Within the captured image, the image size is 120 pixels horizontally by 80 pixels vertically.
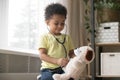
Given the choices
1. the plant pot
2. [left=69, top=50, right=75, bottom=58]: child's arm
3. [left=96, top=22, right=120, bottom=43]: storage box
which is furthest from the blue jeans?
the plant pot

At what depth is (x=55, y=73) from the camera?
158cm

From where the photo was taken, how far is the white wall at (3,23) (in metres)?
2.26

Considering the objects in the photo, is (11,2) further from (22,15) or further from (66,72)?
(66,72)

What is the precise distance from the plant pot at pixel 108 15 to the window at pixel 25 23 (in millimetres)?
485

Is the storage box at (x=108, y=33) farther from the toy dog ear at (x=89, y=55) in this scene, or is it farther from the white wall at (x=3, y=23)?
the toy dog ear at (x=89, y=55)

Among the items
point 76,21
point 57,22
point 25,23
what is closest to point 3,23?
point 25,23

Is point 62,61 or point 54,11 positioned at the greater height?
point 54,11

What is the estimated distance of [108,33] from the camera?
2.38 m

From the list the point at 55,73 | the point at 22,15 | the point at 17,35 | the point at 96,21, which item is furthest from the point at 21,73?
the point at 96,21

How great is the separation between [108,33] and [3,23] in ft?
3.07

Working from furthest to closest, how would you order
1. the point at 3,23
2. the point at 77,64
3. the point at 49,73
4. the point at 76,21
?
the point at 76,21
the point at 3,23
the point at 49,73
the point at 77,64

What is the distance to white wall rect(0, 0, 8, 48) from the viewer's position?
2.26 metres

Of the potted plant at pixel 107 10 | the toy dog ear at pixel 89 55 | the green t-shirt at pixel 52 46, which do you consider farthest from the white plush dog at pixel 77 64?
the potted plant at pixel 107 10

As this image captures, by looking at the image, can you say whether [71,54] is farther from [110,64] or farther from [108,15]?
[108,15]
